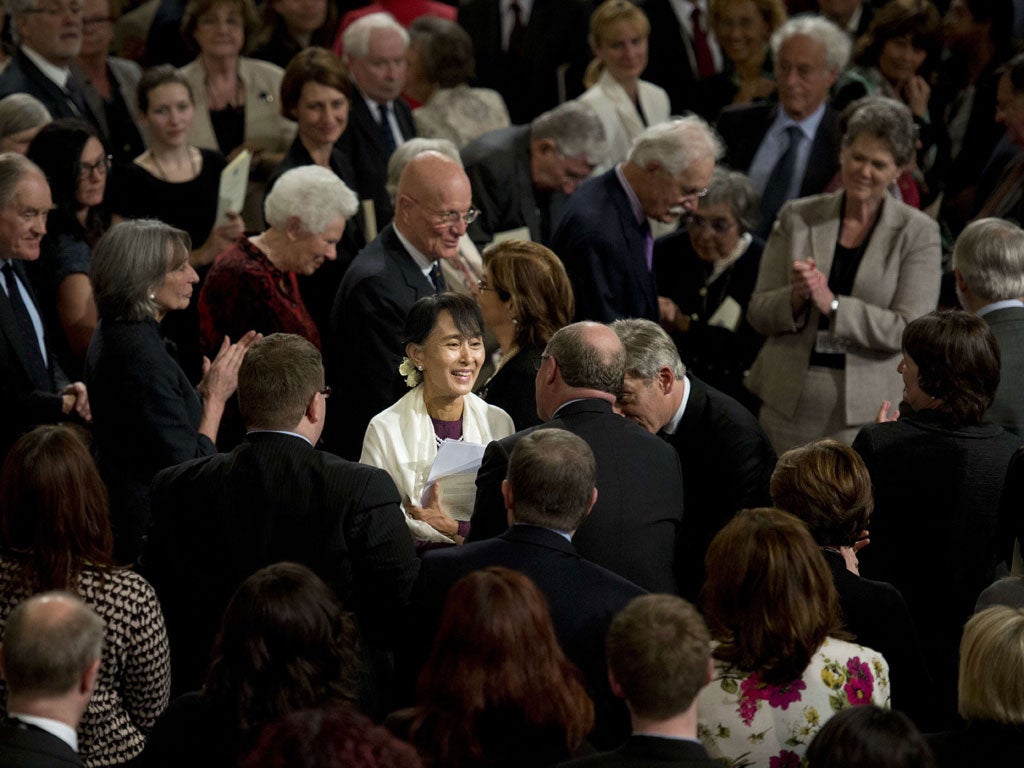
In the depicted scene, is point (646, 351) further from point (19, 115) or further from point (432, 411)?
point (19, 115)

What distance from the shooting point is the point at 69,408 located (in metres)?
4.95

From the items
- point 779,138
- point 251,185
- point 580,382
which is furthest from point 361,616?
point 779,138

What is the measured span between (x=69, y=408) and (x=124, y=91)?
3106mm

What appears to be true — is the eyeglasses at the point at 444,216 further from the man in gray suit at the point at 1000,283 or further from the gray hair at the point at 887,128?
the man in gray suit at the point at 1000,283

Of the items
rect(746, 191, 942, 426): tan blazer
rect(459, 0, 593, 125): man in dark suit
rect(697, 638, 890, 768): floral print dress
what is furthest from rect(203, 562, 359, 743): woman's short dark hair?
rect(459, 0, 593, 125): man in dark suit

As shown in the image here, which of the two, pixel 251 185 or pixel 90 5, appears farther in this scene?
pixel 90 5

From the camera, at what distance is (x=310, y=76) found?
6566mm

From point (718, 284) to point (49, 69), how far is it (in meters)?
3.30

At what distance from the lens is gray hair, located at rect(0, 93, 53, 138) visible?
19.2ft

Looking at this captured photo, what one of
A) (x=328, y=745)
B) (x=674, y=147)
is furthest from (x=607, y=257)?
(x=328, y=745)

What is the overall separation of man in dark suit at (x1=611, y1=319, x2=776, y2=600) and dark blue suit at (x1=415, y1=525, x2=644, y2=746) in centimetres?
98

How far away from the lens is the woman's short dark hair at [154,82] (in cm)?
643

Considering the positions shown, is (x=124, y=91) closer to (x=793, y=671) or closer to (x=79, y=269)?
(x=79, y=269)

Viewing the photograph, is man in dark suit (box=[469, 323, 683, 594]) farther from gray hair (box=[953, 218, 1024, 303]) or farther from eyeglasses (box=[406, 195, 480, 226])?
→ gray hair (box=[953, 218, 1024, 303])
